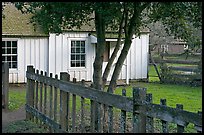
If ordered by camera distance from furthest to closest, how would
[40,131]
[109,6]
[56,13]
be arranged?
[40,131]
[56,13]
[109,6]

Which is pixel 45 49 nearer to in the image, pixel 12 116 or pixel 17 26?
pixel 17 26

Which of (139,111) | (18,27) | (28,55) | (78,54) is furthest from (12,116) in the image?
(78,54)

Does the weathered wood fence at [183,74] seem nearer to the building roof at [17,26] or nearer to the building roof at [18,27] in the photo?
the building roof at [18,27]

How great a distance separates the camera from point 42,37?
1848 cm

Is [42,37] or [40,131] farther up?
[42,37]

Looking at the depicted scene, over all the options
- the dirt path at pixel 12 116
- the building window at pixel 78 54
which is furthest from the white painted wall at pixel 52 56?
the dirt path at pixel 12 116

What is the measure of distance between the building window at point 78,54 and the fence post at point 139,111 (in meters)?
14.9

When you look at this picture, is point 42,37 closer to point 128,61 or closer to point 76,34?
point 76,34

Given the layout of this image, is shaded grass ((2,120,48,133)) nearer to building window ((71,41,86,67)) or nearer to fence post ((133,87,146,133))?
fence post ((133,87,146,133))

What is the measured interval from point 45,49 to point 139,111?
14559mm

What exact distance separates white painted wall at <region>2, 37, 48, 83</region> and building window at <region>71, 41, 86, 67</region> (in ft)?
4.69

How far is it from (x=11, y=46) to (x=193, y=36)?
11.4 meters

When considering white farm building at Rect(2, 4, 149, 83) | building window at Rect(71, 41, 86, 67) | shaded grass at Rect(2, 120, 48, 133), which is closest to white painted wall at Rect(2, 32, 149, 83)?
white farm building at Rect(2, 4, 149, 83)

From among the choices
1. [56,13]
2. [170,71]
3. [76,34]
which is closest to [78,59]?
[76,34]
